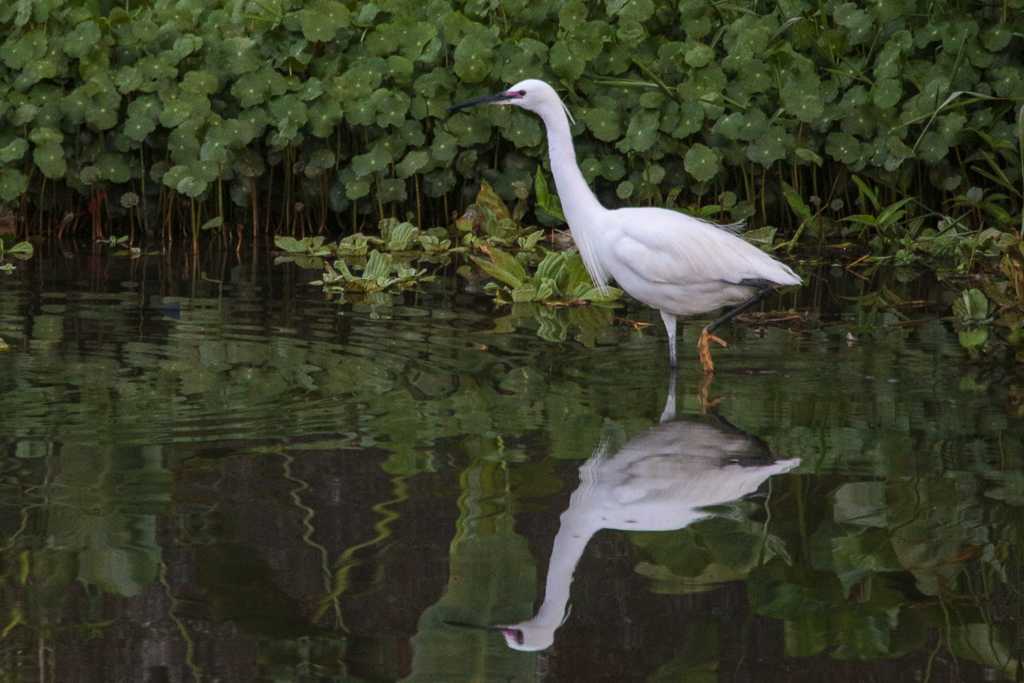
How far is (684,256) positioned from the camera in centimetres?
641

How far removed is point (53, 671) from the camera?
3330mm

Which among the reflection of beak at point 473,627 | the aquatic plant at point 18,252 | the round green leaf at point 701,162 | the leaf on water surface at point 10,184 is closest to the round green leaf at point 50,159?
the leaf on water surface at point 10,184

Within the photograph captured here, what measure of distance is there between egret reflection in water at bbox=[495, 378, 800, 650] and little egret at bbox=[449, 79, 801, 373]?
34.4 inches

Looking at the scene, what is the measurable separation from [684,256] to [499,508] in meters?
2.11

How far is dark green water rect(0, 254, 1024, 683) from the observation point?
3.54 meters

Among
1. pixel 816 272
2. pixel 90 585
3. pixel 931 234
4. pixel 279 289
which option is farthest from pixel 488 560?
pixel 931 234

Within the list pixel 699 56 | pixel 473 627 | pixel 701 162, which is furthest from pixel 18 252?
pixel 473 627

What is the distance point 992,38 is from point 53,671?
27.0 feet

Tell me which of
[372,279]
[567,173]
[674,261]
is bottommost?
[372,279]

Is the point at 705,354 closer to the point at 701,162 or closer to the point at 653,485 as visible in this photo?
the point at 653,485

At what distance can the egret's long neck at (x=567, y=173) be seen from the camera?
6887 mm

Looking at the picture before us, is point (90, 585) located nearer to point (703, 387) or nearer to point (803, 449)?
point (803, 449)

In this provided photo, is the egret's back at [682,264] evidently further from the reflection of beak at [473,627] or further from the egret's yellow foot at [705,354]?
the reflection of beak at [473,627]

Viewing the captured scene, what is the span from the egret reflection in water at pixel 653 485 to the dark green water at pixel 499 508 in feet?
0.05
